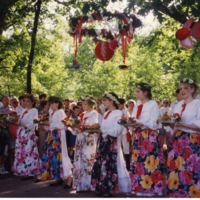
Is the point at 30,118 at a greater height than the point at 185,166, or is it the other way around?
the point at 30,118

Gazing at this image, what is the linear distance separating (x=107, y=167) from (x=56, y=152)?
172 cm

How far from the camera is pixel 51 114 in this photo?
8.94 meters

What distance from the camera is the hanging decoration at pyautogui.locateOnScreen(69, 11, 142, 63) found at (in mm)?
8555

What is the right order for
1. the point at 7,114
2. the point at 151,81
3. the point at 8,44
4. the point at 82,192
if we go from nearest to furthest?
the point at 82,192 → the point at 7,114 → the point at 8,44 → the point at 151,81

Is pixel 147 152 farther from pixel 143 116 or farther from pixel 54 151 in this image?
pixel 54 151

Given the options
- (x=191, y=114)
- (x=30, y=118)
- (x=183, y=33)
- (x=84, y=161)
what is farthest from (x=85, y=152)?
(x=183, y=33)

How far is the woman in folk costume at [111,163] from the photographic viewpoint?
7.36 meters

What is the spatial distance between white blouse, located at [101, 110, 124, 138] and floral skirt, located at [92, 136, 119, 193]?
136mm

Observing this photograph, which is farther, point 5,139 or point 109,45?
point 5,139

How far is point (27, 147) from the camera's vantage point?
9.77 m

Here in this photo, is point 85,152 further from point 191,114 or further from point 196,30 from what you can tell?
point 196,30

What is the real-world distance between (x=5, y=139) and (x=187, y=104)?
555 cm

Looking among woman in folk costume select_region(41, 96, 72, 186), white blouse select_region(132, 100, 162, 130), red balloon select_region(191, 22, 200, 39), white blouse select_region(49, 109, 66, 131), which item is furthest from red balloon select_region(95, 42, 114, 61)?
white blouse select_region(132, 100, 162, 130)

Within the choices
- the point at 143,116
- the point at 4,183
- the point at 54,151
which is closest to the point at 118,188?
the point at 143,116
